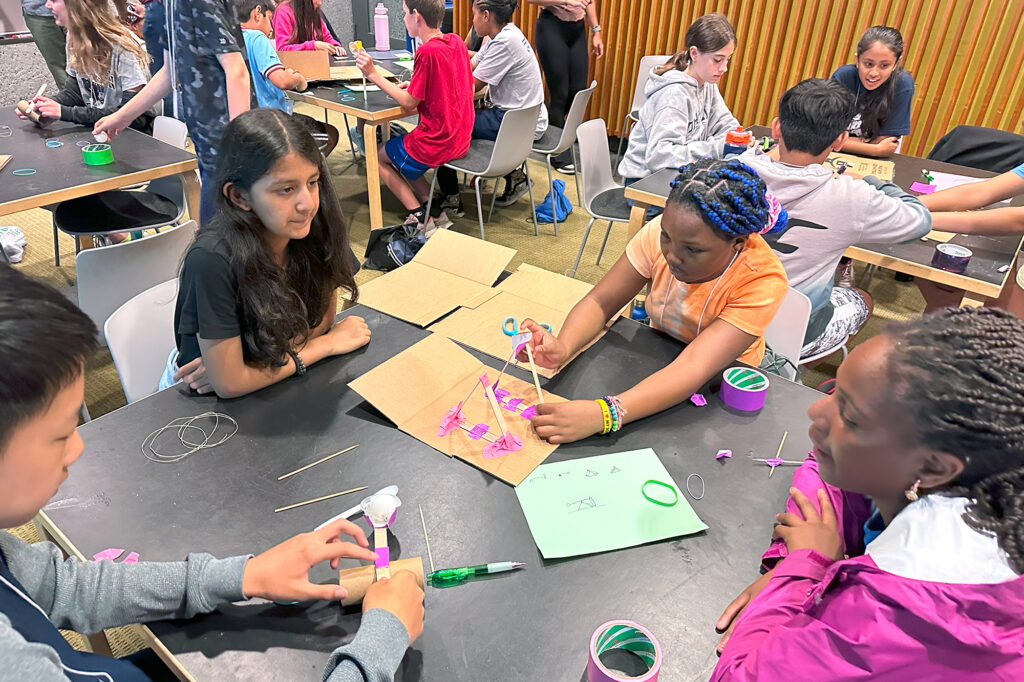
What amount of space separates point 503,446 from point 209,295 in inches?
27.3

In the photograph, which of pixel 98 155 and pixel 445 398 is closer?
pixel 445 398

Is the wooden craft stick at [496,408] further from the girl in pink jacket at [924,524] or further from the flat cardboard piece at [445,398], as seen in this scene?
the girl in pink jacket at [924,524]

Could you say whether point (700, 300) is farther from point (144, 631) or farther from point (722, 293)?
point (144, 631)

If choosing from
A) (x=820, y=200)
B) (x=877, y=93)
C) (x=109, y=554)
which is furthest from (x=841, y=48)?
(x=109, y=554)

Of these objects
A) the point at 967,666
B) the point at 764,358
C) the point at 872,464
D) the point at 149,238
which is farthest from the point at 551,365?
the point at 149,238

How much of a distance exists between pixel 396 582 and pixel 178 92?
8.48 ft

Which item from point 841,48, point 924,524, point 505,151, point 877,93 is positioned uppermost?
point 841,48

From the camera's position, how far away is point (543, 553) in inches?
40.0

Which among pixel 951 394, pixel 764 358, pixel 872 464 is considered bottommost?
pixel 764 358

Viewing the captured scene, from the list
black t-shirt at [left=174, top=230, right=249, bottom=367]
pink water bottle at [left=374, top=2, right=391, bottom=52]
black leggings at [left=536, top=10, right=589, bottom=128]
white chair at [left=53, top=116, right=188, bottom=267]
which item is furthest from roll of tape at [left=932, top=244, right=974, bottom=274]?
pink water bottle at [left=374, top=2, right=391, bottom=52]

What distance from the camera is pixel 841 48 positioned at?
4402 mm

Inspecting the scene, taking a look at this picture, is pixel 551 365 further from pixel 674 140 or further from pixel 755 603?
pixel 674 140

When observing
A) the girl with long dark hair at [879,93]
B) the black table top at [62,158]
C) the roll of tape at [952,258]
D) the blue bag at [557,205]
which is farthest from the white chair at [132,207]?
the girl with long dark hair at [879,93]

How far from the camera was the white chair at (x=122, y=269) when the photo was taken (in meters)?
1.90
